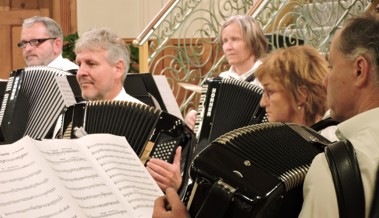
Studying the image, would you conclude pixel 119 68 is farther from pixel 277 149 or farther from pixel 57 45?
pixel 277 149

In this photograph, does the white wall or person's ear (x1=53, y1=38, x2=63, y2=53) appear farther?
the white wall

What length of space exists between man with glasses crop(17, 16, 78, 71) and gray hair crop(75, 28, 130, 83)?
5.22 feet

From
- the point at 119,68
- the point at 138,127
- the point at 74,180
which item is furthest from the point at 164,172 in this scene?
the point at 119,68

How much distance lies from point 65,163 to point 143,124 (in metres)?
0.78

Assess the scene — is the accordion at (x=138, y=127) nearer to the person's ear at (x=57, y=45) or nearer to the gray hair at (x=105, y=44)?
the gray hair at (x=105, y=44)

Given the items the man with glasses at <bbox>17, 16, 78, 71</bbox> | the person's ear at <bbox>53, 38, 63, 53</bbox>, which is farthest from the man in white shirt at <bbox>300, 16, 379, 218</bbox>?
the person's ear at <bbox>53, 38, 63, 53</bbox>

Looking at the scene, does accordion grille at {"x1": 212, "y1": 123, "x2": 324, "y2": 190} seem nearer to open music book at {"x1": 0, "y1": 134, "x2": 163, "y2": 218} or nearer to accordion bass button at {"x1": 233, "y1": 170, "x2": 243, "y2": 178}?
accordion bass button at {"x1": 233, "y1": 170, "x2": 243, "y2": 178}

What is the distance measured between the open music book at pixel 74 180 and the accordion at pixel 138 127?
458mm

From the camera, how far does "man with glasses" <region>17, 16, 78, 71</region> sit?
5027mm

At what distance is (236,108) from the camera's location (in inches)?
126

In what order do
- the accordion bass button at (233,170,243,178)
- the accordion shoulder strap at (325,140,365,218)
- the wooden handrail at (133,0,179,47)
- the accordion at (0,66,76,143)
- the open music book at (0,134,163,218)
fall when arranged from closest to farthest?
the accordion shoulder strap at (325,140,365,218) → the accordion bass button at (233,170,243,178) → the open music book at (0,134,163,218) → the accordion at (0,66,76,143) → the wooden handrail at (133,0,179,47)

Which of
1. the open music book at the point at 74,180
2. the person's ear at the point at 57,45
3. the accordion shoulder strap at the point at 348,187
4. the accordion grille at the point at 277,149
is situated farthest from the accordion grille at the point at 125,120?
the person's ear at the point at 57,45

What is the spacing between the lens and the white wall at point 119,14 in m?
8.09

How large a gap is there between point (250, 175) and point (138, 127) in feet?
3.60
